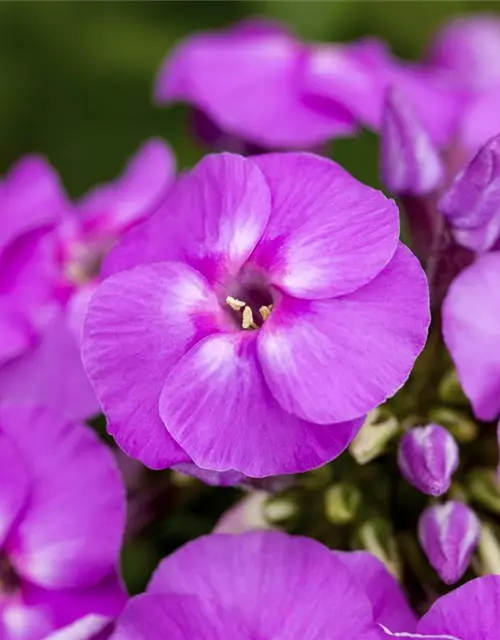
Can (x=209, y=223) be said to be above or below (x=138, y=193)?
above

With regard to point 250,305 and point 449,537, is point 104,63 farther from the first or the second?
point 449,537

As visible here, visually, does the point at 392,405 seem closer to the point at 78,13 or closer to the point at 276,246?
the point at 276,246

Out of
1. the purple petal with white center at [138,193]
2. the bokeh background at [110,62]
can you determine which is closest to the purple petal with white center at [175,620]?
the purple petal with white center at [138,193]

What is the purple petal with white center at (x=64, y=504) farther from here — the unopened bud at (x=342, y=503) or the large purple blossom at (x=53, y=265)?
the unopened bud at (x=342, y=503)

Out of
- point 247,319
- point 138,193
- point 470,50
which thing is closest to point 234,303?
point 247,319

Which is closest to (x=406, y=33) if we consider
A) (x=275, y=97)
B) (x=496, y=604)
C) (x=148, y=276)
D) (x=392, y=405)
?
(x=275, y=97)

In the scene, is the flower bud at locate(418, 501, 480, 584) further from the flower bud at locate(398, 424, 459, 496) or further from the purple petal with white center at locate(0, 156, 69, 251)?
the purple petal with white center at locate(0, 156, 69, 251)
